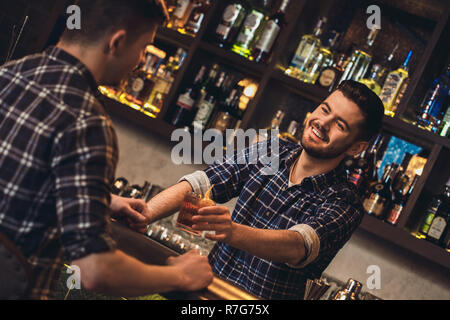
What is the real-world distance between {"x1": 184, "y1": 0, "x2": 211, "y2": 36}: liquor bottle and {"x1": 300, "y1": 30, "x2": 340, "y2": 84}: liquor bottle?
633 millimetres

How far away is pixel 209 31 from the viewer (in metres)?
2.35

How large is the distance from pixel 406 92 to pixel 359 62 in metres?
0.38

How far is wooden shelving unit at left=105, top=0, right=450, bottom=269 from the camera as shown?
6.34ft

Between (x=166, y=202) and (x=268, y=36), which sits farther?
(x=268, y=36)

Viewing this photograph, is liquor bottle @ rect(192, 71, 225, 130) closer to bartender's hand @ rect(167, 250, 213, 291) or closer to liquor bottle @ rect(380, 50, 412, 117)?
liquor bottle @ rect(380, 50, 412, 117)

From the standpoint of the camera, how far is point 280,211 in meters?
1.56

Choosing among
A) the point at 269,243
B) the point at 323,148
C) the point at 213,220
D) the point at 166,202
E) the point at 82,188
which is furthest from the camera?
the point at 323,148

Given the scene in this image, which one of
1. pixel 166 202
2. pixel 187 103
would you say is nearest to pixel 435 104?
pixel 187 103

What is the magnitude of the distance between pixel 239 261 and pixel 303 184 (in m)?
0.36

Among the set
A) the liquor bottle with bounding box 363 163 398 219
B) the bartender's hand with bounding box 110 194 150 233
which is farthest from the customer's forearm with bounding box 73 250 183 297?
the liquor bottle with bounding box 363 163 398 219

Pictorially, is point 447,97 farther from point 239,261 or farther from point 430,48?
point 239,261

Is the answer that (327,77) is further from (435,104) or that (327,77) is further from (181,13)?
(181,13)

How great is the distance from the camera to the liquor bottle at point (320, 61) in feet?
7.52

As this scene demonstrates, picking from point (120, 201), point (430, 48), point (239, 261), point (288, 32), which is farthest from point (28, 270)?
point (430, 48)
